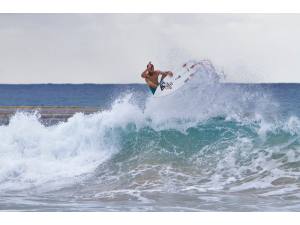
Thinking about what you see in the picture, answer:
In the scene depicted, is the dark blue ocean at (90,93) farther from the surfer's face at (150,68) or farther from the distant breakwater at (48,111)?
the surfer's face at (150,68)

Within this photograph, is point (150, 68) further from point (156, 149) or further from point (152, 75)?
point (156, 149)

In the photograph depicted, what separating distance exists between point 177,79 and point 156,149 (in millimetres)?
815

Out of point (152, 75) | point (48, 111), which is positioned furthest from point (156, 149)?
point (48, 111)

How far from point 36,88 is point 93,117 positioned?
650mm

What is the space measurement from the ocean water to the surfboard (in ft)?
0.29

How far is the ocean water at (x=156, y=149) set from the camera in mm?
6125

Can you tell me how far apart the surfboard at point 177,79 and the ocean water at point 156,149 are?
0.09 metres

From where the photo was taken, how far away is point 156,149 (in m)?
6.77

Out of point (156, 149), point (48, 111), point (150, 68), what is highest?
point (150, 68)

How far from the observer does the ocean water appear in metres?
6.12

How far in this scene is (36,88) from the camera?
642cm

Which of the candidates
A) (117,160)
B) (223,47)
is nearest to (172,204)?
(117,160)

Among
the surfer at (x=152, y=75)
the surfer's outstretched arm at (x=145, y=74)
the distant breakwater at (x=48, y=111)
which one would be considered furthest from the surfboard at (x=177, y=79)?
the distant breakwater at (x=48, y=111)
